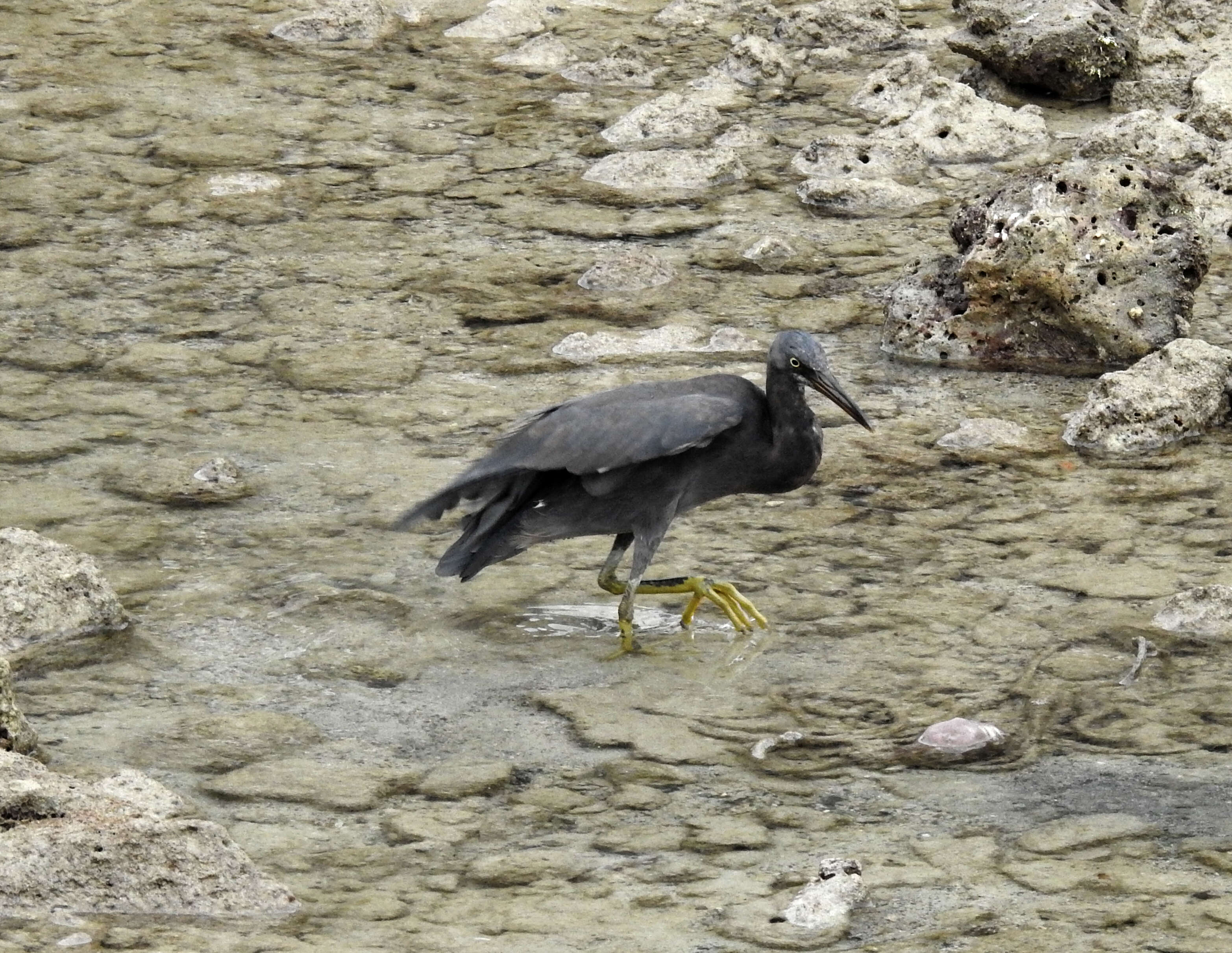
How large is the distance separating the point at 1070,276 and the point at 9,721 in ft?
14.9

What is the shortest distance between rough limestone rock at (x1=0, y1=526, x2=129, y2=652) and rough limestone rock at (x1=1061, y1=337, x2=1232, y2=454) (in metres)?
3.42

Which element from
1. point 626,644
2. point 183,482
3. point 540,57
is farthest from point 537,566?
point 540,57

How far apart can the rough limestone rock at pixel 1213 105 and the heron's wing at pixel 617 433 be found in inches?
184

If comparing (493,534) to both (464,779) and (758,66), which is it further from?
(758,66)

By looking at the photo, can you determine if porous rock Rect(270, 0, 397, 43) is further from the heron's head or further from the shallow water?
the heron's head

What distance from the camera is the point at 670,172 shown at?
937cm

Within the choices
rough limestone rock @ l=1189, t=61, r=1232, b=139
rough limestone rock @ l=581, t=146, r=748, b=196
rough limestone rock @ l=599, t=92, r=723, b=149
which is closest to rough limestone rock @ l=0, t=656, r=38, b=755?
rough limestone rock @ l=581, t=146, r=748, b=196

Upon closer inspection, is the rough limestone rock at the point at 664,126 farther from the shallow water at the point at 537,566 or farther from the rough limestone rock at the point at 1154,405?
the rough limestone rock at the point at 1154,405

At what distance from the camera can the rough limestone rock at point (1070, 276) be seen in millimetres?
7375

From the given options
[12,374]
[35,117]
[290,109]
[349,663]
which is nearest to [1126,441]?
[349,663]

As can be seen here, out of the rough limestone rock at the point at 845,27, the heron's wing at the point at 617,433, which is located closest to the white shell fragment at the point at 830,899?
the heron's wing at the point at 617,433

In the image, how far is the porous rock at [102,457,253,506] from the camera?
20.9 ft

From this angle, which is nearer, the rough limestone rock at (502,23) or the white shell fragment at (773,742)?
the white shell fragment at (773,742)

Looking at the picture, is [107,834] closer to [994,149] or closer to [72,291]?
[72,291]
